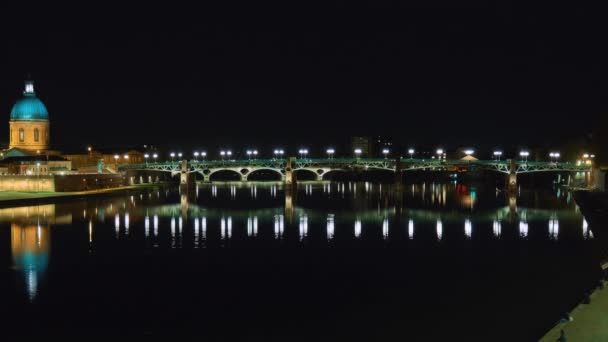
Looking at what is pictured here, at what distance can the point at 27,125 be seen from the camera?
102250mm

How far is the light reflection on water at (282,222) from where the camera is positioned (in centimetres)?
4356

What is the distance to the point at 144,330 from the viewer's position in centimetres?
2283

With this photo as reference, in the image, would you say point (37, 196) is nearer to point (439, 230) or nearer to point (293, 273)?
point (439, 230)

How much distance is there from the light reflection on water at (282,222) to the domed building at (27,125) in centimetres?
3178

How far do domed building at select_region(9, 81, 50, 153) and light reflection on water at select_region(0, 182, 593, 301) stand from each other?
104 feet

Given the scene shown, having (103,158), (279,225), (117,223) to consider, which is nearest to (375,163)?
(103,158)

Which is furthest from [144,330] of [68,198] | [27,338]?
[68,198]

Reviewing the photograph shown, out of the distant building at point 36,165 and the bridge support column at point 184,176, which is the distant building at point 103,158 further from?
the bridge support column at point 184,176

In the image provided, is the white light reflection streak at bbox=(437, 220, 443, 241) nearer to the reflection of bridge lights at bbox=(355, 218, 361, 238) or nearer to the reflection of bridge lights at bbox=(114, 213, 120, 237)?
the reflection of bridge lights at bbox=(355, 218, 361, 238)

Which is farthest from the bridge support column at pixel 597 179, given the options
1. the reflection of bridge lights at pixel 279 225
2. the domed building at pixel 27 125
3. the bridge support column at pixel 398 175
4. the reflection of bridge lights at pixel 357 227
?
the domed building at pixel 27 125

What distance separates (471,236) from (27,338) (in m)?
32.3

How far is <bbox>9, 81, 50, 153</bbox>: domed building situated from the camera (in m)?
102

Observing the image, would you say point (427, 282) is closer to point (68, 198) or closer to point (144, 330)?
point (144, 330)

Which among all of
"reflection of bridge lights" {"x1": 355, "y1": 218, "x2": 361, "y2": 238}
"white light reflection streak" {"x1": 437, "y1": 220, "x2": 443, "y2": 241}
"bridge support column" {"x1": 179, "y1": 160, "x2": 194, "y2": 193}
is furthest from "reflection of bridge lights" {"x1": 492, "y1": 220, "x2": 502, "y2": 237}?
"bridge support column" {"x1": 179, "y1": 160, "x2": 194, "y2": 193}
